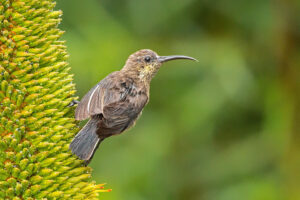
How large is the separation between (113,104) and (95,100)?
306mm

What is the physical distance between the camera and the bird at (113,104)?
2.73 metres

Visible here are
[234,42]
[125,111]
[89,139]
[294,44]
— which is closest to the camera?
[89,139]

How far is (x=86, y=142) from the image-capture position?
8.87 ft

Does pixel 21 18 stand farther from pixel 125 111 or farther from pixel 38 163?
pixel 125 111

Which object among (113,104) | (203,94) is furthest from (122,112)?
(203,94)

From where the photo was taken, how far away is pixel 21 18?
2.43 m

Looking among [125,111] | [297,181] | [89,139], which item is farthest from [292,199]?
[89,139]

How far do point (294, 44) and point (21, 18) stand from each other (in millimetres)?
4853

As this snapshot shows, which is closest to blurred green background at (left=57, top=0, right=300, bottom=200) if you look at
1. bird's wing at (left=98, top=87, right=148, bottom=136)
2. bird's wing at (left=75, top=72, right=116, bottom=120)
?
bird's wing at (left=98, top=87, right=148, bottom=136)

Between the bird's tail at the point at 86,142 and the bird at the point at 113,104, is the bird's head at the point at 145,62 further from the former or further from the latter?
the bird's tail at the point at 86,142

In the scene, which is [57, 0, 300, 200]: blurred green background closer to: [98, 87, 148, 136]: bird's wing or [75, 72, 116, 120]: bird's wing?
[98, 87, 148, 136]: bird's wing

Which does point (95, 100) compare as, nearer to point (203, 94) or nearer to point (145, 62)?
point (145, 62)

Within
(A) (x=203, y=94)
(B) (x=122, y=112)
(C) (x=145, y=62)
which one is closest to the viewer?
(B) (x=122, y=112)

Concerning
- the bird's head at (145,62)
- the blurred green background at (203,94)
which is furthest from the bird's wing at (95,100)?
the blurred green background at (203,94)
